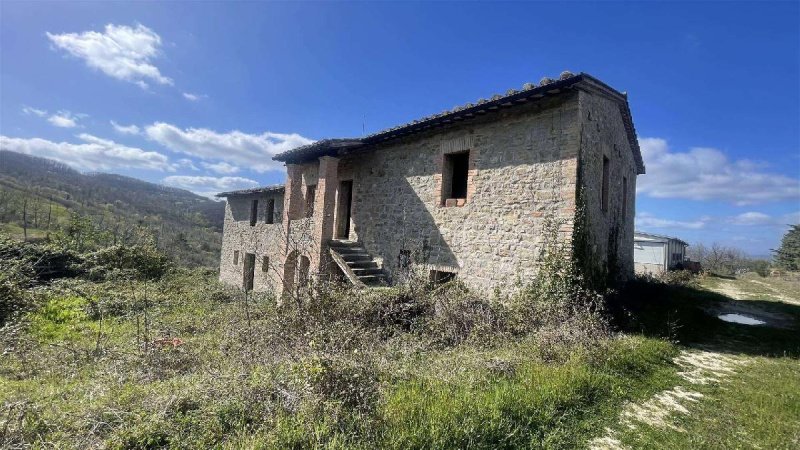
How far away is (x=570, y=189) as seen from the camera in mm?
7051

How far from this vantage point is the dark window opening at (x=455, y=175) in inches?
374

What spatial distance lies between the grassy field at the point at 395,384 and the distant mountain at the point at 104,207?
2403cm

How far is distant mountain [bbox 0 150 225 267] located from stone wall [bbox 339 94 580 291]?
21.8 metres

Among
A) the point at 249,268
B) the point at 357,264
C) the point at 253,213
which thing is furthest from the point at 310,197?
the point at 249,268

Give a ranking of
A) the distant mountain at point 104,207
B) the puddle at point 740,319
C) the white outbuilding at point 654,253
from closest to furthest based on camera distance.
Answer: the puddle at point 740,319 → the white outbuilding at point 654,253 → the distant mountain at point 104,207

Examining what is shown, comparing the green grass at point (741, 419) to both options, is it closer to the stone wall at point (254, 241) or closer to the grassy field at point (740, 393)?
the grassy field at point (740, 393)

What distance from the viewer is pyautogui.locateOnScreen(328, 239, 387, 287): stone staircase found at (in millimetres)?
9820

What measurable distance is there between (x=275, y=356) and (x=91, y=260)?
1922cm

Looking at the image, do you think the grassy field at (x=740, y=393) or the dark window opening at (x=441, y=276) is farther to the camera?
the dark window opening at (x=441, y=276)

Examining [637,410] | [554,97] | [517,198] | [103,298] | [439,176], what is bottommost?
[103,298]

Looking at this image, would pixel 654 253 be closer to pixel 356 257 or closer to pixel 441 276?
pixel 441 276

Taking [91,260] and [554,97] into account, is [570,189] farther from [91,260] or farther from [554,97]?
[91,260]

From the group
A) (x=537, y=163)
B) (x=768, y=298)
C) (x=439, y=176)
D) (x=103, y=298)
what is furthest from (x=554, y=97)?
(x=103, y=298)

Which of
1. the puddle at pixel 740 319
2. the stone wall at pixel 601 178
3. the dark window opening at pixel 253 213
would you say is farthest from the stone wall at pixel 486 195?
the dark window opening at pixel 253 213
